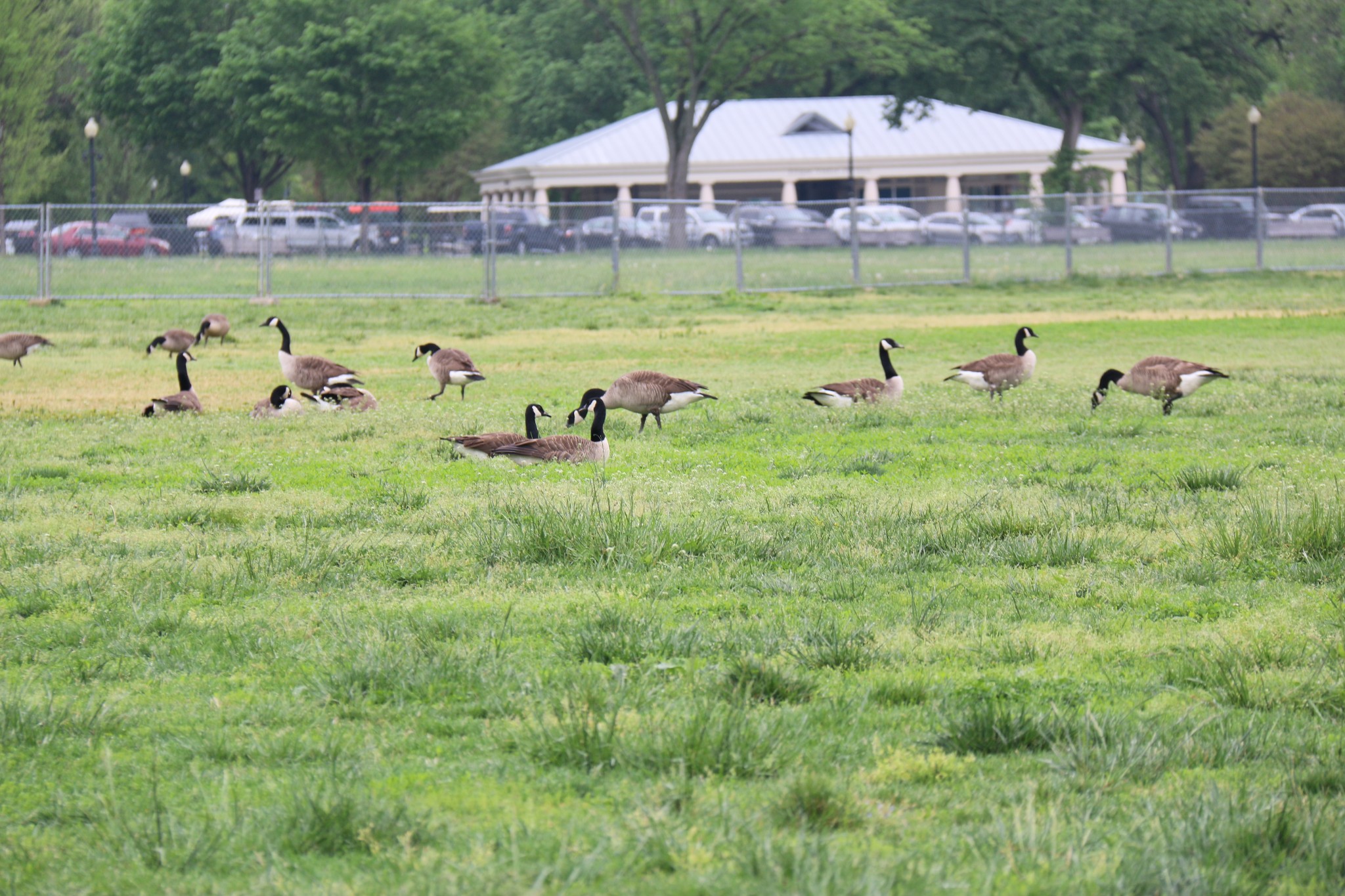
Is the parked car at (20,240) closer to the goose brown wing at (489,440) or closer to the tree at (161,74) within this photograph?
the goose brown wing at (489,440)

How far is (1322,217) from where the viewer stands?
32594 mm

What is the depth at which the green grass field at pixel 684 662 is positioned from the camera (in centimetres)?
333

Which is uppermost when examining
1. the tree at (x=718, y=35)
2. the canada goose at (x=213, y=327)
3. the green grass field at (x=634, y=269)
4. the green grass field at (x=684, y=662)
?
the tree at (x=718, y=35)

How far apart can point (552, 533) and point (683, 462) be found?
10.2 ft

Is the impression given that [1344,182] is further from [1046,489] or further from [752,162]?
[1046,489]

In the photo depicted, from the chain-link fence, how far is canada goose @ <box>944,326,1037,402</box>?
564 inches

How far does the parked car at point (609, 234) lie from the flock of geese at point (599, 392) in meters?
13.7

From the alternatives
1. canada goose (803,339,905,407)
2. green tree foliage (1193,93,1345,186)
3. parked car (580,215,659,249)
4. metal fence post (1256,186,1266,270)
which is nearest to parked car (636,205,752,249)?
parked car (580,215,659,249)

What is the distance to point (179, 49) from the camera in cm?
6525

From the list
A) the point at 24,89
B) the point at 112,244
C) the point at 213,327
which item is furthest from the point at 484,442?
the point at 24,89

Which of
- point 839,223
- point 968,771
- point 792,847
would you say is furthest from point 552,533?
point 839,223

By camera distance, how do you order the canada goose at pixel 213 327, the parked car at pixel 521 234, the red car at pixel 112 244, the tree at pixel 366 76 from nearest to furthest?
the canada goose at pixel 213 327 < the red car at pixel 112 244 < the parked car at pixel 521 234 < the tree at pixel 366 76

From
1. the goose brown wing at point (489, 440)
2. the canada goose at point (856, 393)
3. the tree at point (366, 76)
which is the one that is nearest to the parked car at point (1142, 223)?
the canada goose at point (856, 393)

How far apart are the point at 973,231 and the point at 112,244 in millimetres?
18894
